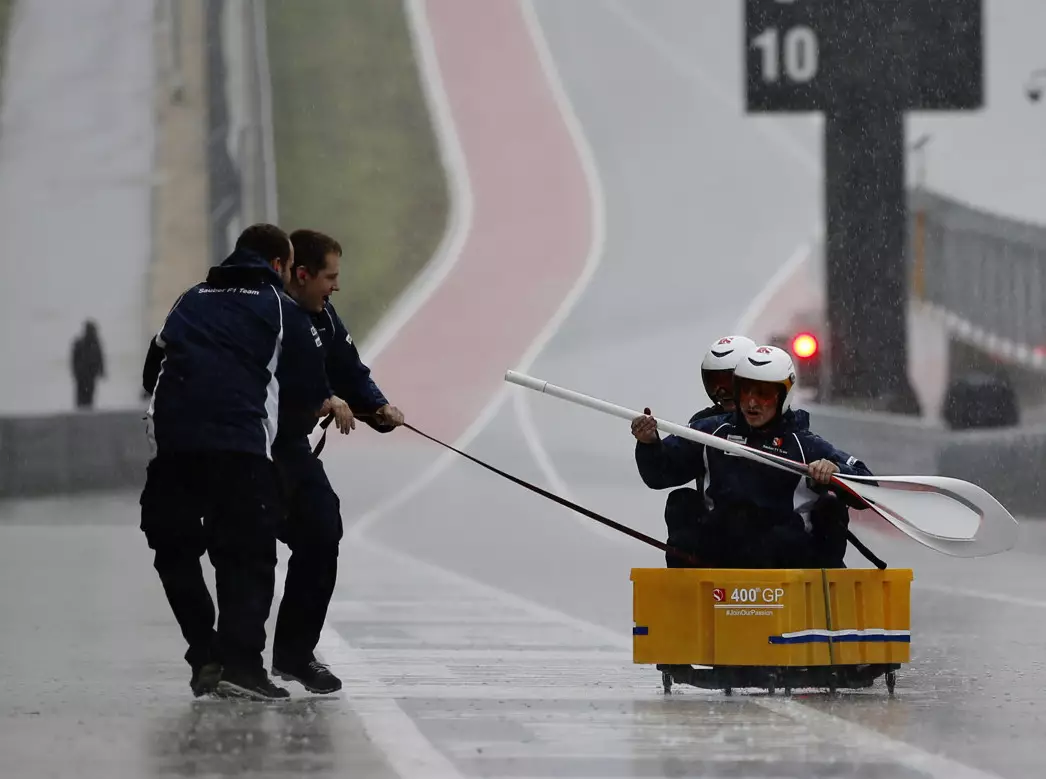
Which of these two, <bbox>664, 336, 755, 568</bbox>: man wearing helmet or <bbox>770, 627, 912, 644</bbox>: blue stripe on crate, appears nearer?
<bbox>770, 627, 912, 644</bbox>: blue stripe on crate

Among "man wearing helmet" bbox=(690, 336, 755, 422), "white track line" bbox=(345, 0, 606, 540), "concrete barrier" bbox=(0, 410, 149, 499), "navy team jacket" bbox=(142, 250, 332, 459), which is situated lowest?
"white track line" bbox=(345, 0, 606, 540)

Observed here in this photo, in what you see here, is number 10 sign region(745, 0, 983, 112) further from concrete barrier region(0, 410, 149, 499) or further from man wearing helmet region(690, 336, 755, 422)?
man wearing helmet region(690, 336, 755, 422)

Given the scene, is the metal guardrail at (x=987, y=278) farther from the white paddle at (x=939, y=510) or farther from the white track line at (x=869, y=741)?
the white track line at (x=869, y=741)

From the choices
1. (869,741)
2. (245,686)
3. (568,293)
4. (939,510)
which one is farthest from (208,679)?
(568,293)

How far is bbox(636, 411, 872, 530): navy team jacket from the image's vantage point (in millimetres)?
9047

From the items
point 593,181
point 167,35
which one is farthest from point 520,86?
point 167,35

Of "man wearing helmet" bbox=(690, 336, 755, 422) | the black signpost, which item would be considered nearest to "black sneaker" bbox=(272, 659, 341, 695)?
"man wearing helmet" bbox=(690, 336, 755, 422)

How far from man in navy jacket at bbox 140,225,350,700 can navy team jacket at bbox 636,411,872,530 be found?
1.07 m

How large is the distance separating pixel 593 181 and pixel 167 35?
922 cm

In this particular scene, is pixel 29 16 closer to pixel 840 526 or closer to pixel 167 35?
pixel 167 35

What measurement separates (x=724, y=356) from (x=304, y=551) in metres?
1.55

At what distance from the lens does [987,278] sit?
38781mm

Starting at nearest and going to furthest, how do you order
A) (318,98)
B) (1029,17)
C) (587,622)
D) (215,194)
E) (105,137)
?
(587,622) → (215,194) → (105,137) → (318,98) → (1029,17)

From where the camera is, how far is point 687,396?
44.1m
